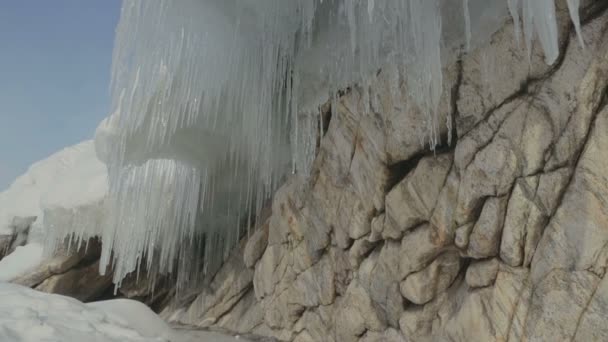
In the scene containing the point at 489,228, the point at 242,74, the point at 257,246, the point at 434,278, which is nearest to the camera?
the point at 489,228

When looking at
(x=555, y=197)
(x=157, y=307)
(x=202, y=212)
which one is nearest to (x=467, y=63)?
(x=555, y=197)

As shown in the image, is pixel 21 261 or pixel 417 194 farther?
pixel 21 261

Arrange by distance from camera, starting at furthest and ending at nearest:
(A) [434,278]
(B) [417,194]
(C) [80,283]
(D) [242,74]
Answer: (C) [80,283] < (D) [242,74] < (B) [417,194] < (A) [434,278]

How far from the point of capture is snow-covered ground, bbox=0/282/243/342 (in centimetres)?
373

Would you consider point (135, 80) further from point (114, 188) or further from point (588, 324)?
point (588, 324)

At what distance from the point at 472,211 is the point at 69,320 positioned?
450 centimetres

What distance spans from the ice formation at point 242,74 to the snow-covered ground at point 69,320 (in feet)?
8.82

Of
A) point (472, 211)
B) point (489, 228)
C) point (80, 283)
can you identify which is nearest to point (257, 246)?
point (472, 211)

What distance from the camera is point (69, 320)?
4.34 meters

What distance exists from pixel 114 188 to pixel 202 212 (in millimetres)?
2700

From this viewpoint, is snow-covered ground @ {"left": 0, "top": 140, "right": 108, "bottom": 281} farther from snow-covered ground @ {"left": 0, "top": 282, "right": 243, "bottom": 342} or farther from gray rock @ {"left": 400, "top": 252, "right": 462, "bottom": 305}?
gray rock @ {"left": 400, "top": 252, "right": 462, "bottom": 305}

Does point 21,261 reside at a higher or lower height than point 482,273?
lower

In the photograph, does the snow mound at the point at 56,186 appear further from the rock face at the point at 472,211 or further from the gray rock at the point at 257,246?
the rock face at the point at 472,211

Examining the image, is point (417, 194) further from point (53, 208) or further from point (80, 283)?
point (80, 283)
